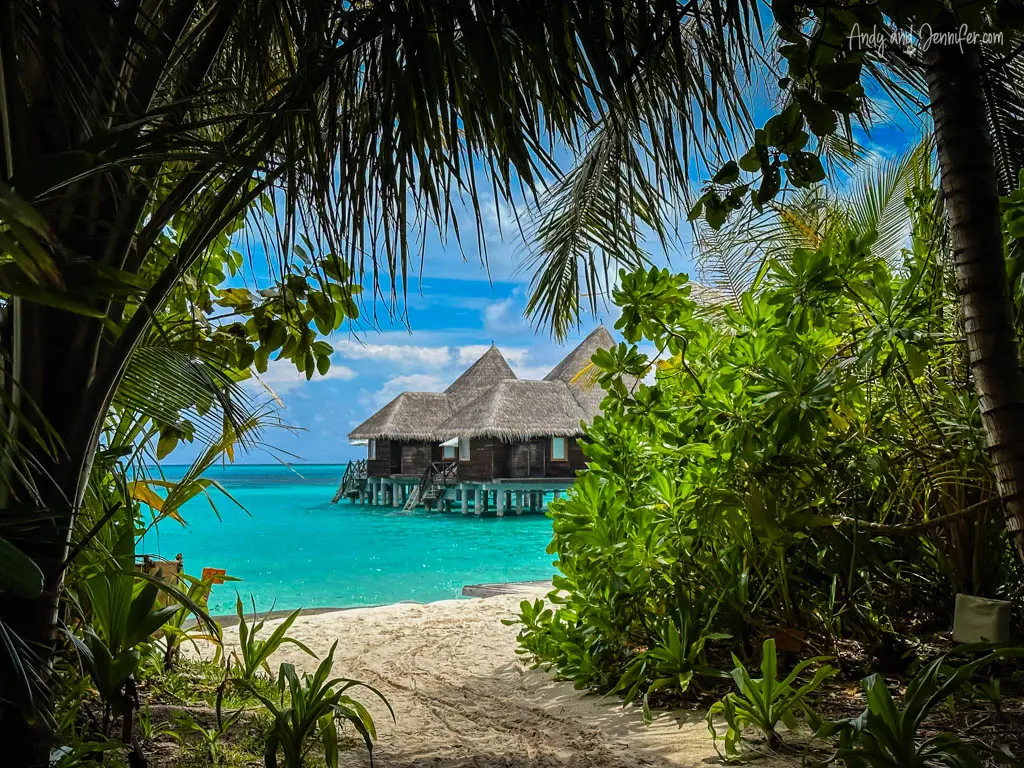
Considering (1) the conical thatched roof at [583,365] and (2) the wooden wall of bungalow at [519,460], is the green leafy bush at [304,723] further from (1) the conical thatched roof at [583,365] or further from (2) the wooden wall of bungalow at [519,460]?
(2) the wooden wall of bungalow at [519,460]

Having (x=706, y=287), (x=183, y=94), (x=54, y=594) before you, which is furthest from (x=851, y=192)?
(x=54, y=594)

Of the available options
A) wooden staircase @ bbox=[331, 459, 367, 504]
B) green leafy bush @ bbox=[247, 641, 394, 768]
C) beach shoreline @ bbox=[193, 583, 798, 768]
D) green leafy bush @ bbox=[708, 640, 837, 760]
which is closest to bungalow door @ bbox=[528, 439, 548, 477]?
wooden staircase @ bbox=[331, 459, 367, 504]

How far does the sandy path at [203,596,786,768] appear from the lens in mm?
2344

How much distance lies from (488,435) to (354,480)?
34.3ft

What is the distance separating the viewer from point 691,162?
7.16 feet

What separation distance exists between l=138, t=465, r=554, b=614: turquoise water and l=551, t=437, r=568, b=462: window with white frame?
1.86 m

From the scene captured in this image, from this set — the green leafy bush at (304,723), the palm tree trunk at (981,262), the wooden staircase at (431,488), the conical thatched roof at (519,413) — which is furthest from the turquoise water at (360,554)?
the palm tree trunk at (981,262)

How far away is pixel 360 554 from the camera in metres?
17.7

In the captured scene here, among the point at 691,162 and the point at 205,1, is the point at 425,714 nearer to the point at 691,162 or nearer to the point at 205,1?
the point at 691,162

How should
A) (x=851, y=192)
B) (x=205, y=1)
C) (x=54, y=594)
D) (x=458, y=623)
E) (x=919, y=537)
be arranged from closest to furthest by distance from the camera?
(x=54, y=594), (x=205, y=1), (x=919, y=537), (x=458, y=623), (x=851, y=192)

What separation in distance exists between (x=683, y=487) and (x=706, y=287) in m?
4.43

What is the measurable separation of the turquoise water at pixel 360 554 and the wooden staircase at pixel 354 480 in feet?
1.81

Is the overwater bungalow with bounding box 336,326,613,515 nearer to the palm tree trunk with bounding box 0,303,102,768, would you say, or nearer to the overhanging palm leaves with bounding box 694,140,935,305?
the overhanging palm leaves with bounding box 694,140,935,305

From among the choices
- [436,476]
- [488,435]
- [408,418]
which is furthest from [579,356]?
[436,476]
